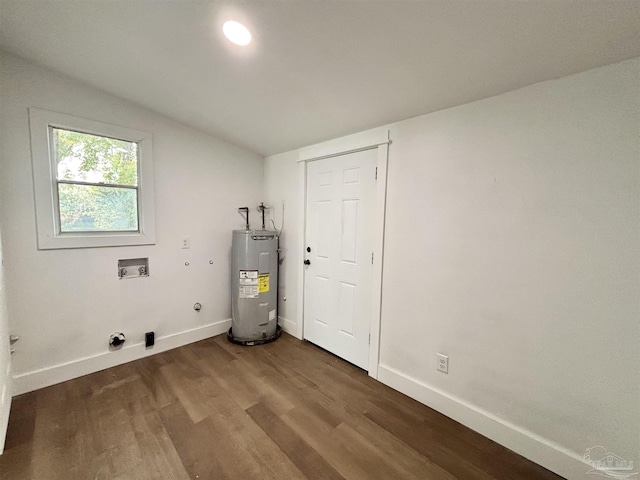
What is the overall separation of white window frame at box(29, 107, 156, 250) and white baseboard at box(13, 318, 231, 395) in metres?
0.98

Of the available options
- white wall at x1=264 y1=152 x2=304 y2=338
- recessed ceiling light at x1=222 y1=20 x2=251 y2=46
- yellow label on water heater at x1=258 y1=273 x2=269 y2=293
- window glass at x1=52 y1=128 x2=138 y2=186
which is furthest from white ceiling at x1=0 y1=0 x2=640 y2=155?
yellow label on water heater at x1=258 y1=273 x2=269 y2=293

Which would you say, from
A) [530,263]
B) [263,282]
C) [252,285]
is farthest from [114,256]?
[530,263]

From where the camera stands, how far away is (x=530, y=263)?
141 cm

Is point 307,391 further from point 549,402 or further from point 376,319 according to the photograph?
point 549,402

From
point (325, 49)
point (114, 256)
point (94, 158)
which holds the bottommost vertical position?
point (114, 256)

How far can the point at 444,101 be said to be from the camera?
1636 mm

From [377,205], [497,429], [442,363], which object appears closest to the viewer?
[497,429]

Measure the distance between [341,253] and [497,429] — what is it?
5.32ft

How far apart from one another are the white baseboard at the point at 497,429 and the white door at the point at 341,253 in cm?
45

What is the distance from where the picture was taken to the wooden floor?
4.41ft

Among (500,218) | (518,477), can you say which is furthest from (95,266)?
(518,477)

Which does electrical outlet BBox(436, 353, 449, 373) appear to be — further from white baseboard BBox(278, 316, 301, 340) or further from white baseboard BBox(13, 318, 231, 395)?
white baseboard BBox(13, 318, 231, 395)

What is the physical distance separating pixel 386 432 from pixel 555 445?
2.94 feet

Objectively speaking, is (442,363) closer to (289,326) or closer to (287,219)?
(289,326)
